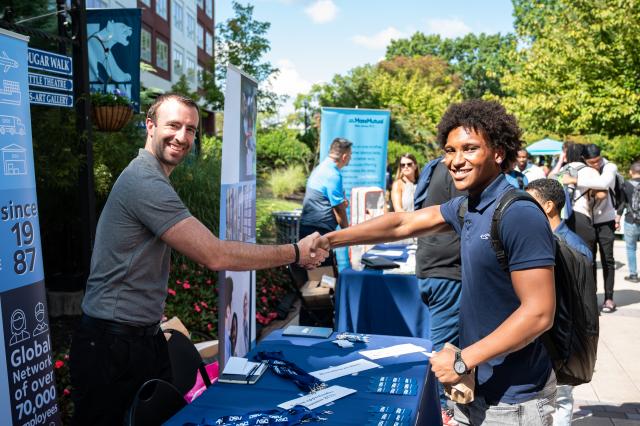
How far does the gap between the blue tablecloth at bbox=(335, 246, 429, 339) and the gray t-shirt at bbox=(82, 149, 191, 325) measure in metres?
2.94

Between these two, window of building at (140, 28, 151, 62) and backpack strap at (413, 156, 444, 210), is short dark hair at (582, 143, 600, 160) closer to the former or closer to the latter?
backpack strap at (413, 156, 444, 210)

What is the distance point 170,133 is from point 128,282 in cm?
74

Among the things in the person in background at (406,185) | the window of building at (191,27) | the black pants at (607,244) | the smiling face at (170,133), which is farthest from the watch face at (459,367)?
the window of building at (191,27)

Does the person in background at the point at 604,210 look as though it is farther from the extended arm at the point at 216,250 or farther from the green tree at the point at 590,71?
the green tree at the point at 590,71

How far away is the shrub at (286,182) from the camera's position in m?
20.1

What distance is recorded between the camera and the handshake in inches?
131

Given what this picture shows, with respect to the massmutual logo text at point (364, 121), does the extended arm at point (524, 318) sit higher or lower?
lower

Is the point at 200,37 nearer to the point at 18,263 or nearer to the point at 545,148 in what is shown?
the point at 545,148

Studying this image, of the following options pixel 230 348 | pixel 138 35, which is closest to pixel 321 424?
pixel 230 348

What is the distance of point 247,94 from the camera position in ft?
13.9

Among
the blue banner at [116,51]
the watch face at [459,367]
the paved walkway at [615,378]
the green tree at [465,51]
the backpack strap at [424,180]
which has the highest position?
the green tree at [465,51]

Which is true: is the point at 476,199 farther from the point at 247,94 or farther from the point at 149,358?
the point at 247,94

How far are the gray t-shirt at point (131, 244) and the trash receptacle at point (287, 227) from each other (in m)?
6.96

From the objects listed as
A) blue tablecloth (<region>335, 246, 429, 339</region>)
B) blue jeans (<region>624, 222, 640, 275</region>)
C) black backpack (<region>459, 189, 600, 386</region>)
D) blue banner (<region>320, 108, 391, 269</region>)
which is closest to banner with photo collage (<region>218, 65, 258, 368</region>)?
blue tablecloth (<region>335, 246, 429, 339</region>)
